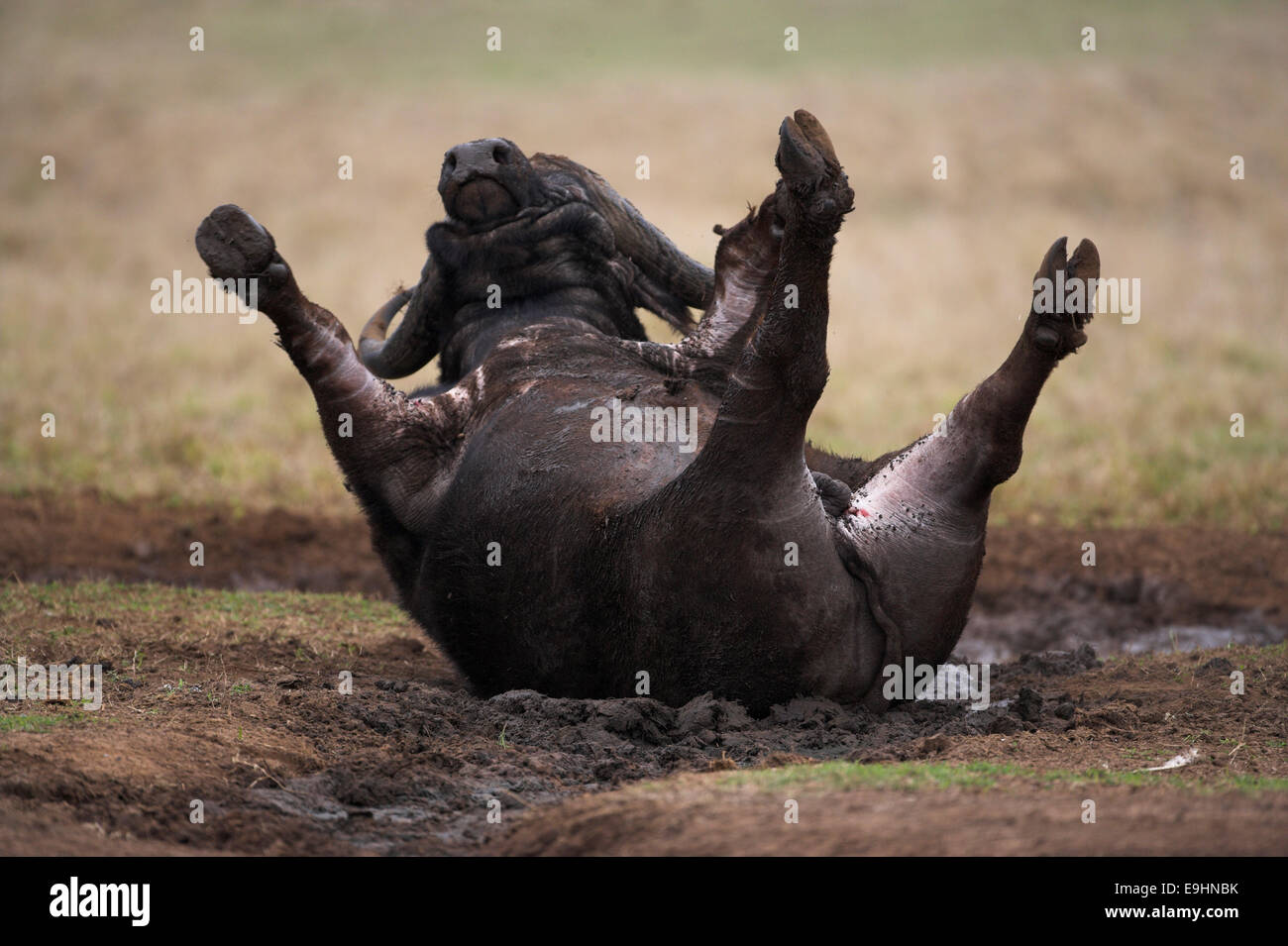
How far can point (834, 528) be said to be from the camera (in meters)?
4.45

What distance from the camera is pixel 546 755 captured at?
12.8 ft

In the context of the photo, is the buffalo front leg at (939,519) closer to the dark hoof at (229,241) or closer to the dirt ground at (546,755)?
the dirt ground at (546,755)

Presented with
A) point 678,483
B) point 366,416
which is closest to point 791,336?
point 678,483

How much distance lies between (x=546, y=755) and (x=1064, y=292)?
6.43 feet

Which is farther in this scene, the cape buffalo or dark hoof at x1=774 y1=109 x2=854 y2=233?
the cape buffalo

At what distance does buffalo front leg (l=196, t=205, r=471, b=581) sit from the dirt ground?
0.61m

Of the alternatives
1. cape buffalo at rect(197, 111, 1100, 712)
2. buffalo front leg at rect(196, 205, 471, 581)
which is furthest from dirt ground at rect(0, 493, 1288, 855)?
buffalo front leg at rect(196, 205, 471, 581)

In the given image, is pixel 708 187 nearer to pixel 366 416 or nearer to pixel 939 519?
pixel 366 416

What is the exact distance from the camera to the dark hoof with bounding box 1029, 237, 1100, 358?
162 inches

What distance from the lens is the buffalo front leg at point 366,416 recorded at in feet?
14.9

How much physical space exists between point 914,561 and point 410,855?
6.30ft

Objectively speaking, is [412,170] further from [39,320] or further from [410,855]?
[410,855]

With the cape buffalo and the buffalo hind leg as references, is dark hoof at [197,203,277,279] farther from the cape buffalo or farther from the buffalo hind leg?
the buffalo hind leg
